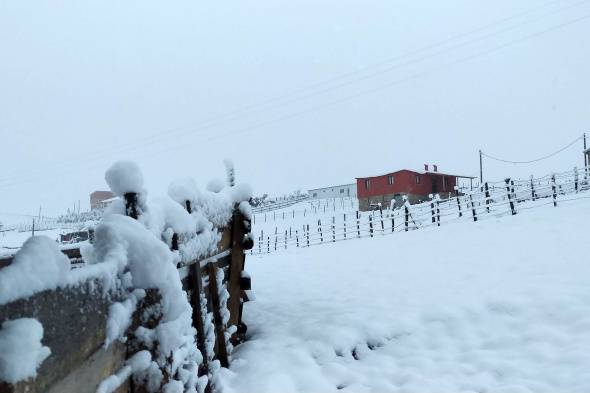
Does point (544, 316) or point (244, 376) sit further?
point (544, 316)

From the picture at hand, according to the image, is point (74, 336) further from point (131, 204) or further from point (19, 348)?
point (131, 204)

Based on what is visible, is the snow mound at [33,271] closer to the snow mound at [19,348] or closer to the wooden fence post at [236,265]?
the snow mound at [19,348]

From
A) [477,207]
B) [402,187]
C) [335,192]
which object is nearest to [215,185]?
[477,207]

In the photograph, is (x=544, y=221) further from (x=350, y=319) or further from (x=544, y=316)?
(x=350, y=319)

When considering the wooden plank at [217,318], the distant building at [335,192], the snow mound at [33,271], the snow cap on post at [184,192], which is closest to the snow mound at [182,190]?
the snow cap on post at [184,192]

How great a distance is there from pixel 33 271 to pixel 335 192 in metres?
66.3

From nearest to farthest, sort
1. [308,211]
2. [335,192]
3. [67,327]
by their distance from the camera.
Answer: [67,327] → [308,211] → [335,192]

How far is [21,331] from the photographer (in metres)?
1.14

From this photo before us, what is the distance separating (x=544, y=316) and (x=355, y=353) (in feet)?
7.97

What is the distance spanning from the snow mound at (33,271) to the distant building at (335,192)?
62.8m

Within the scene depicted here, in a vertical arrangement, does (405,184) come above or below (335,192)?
above

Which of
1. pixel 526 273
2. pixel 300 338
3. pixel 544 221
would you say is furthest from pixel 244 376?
pixel 544 221

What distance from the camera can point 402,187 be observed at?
43969 mm

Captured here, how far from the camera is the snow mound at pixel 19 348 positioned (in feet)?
3.61
